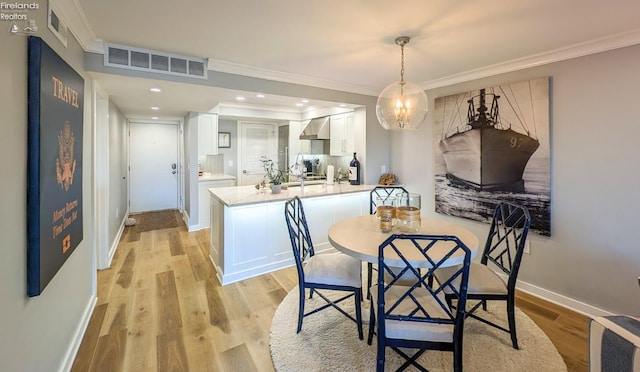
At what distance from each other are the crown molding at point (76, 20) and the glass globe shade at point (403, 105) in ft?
7.20

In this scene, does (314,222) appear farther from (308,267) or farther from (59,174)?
(59,174)

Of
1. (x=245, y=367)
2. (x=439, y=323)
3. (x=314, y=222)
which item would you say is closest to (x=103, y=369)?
(x=245, y=367)

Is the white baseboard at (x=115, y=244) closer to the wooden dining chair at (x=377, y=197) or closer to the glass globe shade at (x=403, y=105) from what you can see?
the wooden dining chair at (x=377, y=197)

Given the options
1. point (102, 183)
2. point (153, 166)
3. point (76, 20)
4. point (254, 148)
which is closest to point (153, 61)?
point (76, 20)

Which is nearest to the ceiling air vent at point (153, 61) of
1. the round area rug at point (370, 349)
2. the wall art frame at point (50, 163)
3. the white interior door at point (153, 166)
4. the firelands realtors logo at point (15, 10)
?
the wall art frame at point (50, 163)

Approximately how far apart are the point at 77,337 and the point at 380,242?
2.29 m

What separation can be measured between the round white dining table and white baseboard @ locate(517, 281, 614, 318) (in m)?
1.39

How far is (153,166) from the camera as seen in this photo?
21.0ft

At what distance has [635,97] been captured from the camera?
2.31 metres

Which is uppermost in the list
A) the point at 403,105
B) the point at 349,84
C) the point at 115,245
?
the point at 349,84

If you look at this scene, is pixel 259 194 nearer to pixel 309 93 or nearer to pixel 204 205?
pixel 309 93

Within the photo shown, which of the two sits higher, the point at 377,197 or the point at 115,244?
the point at 377,197

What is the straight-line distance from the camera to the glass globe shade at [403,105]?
233 centimetres

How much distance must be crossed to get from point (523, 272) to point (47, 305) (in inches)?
155
